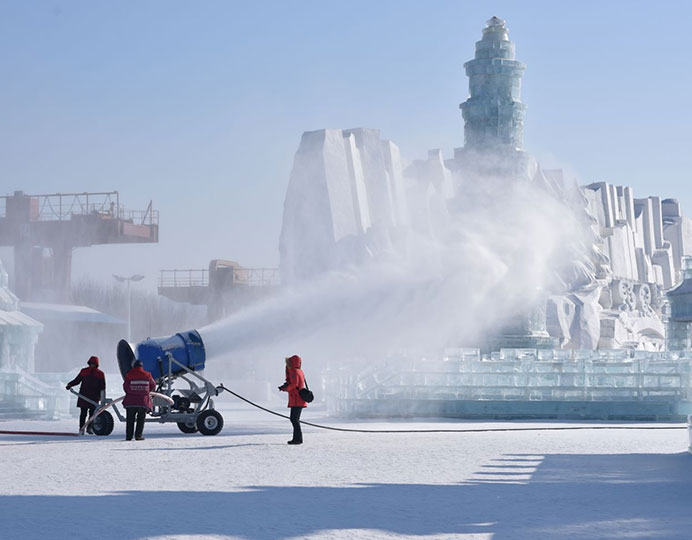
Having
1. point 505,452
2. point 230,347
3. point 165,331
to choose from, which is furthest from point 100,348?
point 505,452

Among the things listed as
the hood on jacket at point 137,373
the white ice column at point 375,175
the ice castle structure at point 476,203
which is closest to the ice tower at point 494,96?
the ice castle structure at point 476,203

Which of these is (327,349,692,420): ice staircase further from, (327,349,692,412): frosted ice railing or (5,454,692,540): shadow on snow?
(5,454,692,540): shadow on snow

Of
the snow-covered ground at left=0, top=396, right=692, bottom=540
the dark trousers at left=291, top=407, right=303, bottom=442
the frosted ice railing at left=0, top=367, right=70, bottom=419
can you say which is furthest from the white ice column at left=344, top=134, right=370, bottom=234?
the dark trousers at left=291, top=407, right=303, bottom=442

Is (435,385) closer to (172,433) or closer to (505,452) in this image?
(172,433)

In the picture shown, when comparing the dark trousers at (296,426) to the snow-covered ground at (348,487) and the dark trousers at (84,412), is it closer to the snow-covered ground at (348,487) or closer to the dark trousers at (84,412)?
the snow-covered ground at (348,487)

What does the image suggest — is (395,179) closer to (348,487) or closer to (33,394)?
(33,394)

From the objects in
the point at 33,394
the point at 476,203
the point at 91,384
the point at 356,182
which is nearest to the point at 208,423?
the point at 91,384

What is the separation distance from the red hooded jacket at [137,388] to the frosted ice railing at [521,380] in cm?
897

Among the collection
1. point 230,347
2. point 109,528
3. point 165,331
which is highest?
point 165,331

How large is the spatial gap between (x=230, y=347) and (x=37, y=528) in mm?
11676

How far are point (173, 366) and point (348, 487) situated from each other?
29.0 ft

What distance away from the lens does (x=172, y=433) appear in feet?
70.2

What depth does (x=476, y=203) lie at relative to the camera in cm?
4088

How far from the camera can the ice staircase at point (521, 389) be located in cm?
2595
